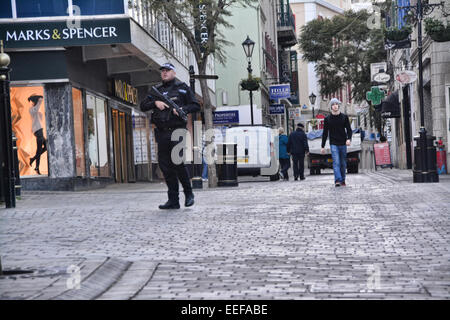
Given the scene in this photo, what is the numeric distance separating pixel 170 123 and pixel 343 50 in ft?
140

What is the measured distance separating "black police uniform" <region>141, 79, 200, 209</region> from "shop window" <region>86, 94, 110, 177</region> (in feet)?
36.6

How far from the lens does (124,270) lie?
6.61 meters

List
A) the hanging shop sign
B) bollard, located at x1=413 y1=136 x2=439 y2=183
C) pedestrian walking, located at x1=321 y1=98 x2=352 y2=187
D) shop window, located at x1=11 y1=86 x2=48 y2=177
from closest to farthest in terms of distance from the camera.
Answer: pedestrian walking, located at x1=321 y1=98 x2=352 y2=187 < bollard, located at x1=413 y1=136 x2=439 y2=183 < shop window, located at x1=11 y1=86 x2=48 y2=177 < the hanging shop sign

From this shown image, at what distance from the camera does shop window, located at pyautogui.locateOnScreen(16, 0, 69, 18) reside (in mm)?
20203

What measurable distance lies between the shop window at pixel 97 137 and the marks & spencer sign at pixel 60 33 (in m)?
2.90

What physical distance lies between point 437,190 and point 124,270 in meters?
9.56

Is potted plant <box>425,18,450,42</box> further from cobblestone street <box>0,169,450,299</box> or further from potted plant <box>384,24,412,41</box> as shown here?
cobblestone street <box>0,169,450,299</box>

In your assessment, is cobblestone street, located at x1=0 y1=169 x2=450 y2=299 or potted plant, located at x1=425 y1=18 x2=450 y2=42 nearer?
cobblestone street, located at x1=0 y1=169 x2=450 y2=299

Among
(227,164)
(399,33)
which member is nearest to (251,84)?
(399,33)

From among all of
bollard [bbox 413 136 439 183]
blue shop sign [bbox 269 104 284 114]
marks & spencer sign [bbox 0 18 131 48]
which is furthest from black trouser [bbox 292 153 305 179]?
blue shop sign [bbox 269 104 284 114]

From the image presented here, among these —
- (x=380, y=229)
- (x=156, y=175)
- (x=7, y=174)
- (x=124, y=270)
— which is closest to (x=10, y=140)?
(x=7, y=174)

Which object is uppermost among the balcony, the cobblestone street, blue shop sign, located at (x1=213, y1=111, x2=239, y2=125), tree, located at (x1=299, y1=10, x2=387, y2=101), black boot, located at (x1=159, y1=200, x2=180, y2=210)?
the balcony

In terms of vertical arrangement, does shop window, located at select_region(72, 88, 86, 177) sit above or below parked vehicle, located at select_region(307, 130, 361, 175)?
above

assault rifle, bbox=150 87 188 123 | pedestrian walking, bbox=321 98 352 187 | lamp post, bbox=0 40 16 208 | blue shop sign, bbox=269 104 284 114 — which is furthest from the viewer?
blue shop sign, bbox=269 104 284 114
